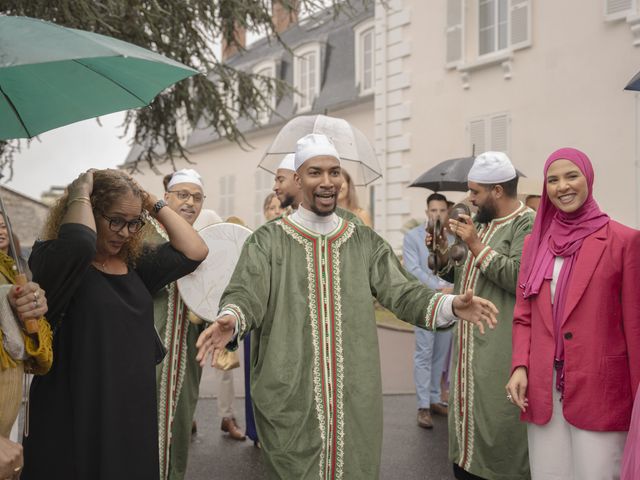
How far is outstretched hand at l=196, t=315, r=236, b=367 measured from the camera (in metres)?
3.14

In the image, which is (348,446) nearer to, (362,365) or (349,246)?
(362,365)

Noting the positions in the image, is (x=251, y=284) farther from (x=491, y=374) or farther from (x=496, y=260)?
(x=491, y=374)

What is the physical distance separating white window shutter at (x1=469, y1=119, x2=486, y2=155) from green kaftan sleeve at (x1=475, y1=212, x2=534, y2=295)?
1027 centimetres

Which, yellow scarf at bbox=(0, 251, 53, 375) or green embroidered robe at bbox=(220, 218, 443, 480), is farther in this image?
green embroidered robe at bbox=(220, 218, 443, 480)

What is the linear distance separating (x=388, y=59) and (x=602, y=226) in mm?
14190

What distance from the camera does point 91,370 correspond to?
3107 millimetres

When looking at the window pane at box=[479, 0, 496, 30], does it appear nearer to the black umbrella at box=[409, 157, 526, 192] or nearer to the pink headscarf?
the black umbrella at box=[409, 157, 526, 192]

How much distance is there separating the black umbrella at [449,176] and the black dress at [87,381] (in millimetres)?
4580

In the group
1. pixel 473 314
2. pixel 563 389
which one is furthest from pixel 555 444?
pixel 473 314

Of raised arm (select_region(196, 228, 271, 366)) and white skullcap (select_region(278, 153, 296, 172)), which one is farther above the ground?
white skullcap (select_region(278, 153, 296, 172))

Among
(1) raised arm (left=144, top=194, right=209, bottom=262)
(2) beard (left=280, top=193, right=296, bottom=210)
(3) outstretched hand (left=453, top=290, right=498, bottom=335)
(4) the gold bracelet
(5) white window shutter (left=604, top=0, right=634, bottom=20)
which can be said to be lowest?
(3) outstretched hand (left=453, top=290, right=498, bottom=335)

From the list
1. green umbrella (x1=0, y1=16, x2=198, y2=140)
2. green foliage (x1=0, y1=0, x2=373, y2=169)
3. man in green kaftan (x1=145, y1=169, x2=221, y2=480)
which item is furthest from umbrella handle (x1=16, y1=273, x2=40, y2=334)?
green foliage (x1=0, y1=0, x2=373, y2=169)

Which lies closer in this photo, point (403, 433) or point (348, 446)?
point (348, 446)

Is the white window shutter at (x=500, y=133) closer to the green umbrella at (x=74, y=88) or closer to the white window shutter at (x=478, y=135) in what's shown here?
the white window shutter at (x=478, y=135)
